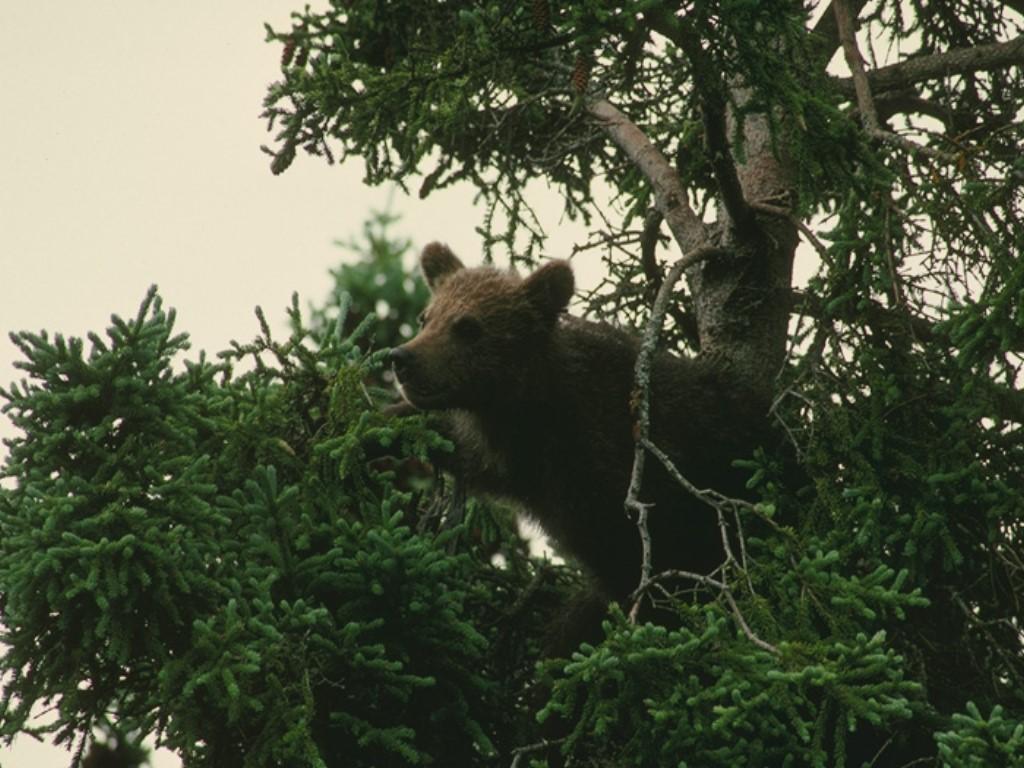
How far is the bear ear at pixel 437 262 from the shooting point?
712 centimetres

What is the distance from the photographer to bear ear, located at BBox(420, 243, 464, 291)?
7.12 metres

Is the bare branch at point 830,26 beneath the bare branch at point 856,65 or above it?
above

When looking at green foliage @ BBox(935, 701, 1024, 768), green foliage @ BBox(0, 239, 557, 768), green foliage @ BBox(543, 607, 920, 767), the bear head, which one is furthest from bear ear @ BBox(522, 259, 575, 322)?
green foliage @ BBox(935, 701, 1024, 768)

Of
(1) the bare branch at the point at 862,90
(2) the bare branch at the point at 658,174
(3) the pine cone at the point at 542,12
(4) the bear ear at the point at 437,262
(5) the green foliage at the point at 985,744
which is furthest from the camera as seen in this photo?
(4) the bear ear at the point at 437,262

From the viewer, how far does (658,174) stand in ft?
23.4

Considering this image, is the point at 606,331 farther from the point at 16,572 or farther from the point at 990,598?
the point at 16,572

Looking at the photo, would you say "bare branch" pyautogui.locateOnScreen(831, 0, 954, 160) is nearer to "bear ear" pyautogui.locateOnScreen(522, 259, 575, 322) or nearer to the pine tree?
the pine tree

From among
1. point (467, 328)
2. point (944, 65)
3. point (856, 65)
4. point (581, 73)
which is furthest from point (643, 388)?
point (944, 65)

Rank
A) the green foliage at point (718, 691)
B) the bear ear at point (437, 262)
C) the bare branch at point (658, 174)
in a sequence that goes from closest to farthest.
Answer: the green foliage at point (718, 691)
the bare branch at point (658, 174)
the bear ear at point (437, 262)

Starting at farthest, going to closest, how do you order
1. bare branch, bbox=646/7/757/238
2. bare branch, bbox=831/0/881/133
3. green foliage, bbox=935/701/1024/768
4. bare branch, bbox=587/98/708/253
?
bare branch, bbox=587/98/708/253 → bare branch, bbox=831/0/881/133 → bare branch, bbox=646/7/757/238 → green foliage, bbox=935/701/1024/768

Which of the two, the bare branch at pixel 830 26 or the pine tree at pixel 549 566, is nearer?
the pine tree at pixel 549 566

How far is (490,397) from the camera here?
6434 mm

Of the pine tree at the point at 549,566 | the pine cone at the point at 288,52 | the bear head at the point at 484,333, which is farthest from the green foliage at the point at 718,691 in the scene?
the pine cone at the point at 288,52

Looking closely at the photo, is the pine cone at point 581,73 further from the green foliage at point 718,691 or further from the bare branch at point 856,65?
the green foliage at point 718,691
